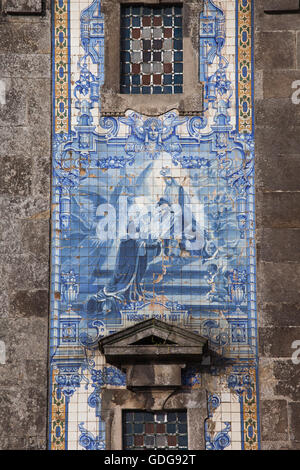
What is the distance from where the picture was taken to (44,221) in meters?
16.5

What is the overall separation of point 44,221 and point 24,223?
0.89 feet

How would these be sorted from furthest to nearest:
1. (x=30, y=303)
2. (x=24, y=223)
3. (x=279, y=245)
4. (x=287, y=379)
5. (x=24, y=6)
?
1. (x=24, y=6)
2. (x=24, y=223)
3. (x=279, y=245)
4. (x=30, y=303)
5. (x=287, y=379)

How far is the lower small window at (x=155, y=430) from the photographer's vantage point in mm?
15977

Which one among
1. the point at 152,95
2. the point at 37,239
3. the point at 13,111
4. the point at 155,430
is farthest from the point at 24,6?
the point at 155,430

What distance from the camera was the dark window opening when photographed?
16969 millimetres

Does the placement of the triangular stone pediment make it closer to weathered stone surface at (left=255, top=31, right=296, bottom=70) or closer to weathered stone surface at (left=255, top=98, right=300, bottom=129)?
weathered stone surface at (left=255, top=98, right=300, bottom=129)

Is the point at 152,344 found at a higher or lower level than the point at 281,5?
lower

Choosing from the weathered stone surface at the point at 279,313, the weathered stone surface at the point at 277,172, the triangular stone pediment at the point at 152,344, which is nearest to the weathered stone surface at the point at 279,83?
the weathered stone surface at the point at 277,172

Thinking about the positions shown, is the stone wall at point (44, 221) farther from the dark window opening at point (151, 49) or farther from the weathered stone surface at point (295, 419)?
the dark window opening at point (151, 49)

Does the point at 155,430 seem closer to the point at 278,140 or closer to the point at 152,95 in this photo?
the point at 278,140

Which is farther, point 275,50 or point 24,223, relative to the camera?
point 275,50

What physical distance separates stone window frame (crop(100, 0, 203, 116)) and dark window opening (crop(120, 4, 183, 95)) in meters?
0.13

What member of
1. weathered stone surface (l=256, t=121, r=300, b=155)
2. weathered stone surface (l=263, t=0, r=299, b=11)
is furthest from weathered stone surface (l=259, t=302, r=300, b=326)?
weathered stone surface (l=263, t=0, r=299, b=11)
